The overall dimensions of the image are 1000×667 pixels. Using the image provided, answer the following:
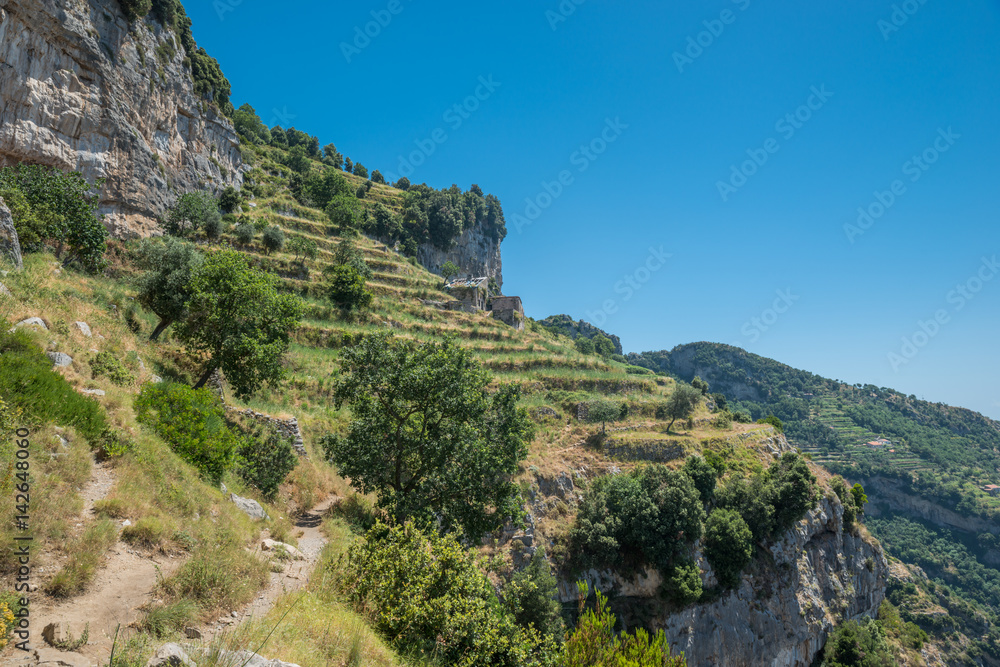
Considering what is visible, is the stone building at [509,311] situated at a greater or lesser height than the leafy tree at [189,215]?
greater

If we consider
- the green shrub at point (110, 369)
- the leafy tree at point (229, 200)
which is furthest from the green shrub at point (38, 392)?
the leafy tree at point (229, 200)

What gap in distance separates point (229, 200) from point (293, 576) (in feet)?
154

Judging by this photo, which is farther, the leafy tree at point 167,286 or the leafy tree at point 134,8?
the leafy tree at point 134,8

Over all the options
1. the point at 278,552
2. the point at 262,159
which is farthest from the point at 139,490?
the point at 262,159

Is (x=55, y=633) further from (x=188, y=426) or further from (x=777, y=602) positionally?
(x=777, y=602)

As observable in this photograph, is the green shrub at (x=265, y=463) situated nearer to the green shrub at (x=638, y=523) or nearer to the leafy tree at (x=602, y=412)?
the green shrub at (x=638, y=523)

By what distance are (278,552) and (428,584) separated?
337 centimetres

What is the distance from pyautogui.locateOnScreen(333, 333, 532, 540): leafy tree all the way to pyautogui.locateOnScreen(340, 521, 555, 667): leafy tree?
4896 millimetres

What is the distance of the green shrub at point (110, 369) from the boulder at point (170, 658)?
9680 mm

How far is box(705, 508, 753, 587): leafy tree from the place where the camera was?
25688 millimetres

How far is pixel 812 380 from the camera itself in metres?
144

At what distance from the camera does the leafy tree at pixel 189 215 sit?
112 ft

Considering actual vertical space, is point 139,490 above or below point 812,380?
below

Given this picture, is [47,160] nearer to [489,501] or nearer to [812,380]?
[489,501]
